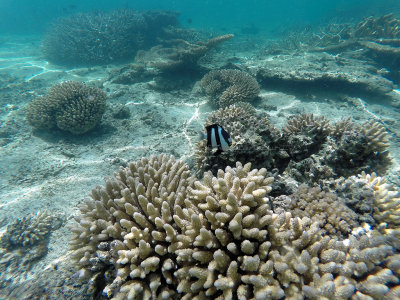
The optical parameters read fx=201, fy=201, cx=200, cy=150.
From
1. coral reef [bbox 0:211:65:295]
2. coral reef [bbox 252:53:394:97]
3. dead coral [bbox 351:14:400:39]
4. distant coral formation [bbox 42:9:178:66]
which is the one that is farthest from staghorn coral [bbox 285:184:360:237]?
dead coral [bbox 351:14:400:39]

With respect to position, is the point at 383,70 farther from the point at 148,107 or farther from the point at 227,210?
the point at 227,210

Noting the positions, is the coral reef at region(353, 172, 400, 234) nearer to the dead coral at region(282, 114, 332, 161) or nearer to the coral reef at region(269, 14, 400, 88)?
the dead coral at region(282, 114, 332, 161)

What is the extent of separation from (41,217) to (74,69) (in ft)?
46.4

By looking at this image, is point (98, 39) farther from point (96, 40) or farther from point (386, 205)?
point (386, 205)

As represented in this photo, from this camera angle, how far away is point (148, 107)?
852cm

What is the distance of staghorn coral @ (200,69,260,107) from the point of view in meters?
7.71

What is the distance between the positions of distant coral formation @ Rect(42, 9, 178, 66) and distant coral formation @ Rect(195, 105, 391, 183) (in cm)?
1482

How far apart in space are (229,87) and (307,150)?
484 centimetres

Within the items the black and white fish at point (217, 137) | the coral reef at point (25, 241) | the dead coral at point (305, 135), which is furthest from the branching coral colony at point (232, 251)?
the coral reef at point (25, 241)

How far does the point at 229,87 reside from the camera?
26.1 feet

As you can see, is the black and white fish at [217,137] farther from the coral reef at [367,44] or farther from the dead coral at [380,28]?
the dead coral at [380,28]

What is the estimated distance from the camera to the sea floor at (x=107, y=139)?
5047 millimetres

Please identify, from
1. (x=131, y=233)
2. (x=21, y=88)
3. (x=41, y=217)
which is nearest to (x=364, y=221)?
(x=131, y=233)

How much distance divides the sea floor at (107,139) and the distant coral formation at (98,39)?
18.4ft
